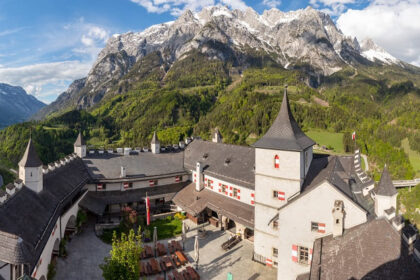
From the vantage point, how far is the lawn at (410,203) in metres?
75.0

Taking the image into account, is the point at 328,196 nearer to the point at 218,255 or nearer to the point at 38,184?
the point at 218,255

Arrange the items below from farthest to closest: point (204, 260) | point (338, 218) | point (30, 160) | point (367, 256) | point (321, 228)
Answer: point (204, 260) < point (30, 160) < point (321, 228) < point (338, 218) < point (367, 256)

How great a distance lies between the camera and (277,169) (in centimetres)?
2439

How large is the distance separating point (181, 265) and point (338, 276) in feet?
50.0

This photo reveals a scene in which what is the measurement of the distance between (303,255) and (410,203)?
83.5 metres

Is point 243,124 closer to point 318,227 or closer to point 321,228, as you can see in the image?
point 318,227

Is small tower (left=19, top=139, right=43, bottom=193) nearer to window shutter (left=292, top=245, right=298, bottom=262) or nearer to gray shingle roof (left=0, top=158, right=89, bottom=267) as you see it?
gray shingle roof (left=0, top=158, right=89, bottom=267)

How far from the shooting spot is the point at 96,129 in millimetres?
177500

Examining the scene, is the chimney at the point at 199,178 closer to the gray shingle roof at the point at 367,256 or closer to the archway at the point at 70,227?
the archway at the point at 70,227

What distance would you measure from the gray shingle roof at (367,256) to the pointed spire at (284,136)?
8253 mm

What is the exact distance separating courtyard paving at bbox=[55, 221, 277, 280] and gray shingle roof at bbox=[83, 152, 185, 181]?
871cm

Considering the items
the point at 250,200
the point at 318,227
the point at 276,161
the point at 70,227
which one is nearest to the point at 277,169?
the point at 276,161

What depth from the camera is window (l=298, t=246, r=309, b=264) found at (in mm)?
20292

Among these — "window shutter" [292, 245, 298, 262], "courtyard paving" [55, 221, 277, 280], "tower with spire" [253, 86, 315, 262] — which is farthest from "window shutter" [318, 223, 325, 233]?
"courtyard paving" [55, 221, 277, 280]
